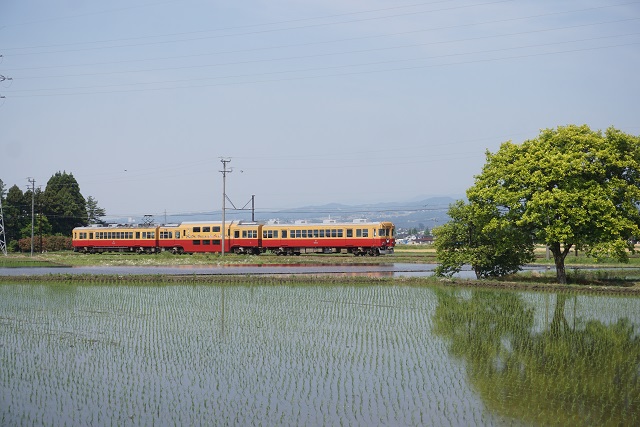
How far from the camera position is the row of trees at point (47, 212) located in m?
84.4

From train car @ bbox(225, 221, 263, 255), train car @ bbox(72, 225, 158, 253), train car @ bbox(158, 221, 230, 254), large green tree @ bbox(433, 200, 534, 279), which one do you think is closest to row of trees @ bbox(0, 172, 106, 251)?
train car @ bbox(72, 225, 158, 253)

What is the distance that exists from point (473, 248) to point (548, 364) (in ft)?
65.9

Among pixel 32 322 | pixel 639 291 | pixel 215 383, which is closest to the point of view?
pixel 215 383

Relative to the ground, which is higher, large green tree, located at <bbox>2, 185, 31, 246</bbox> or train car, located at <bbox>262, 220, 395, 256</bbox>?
large green tree, located at <bbox>2, 185, 31, 246</bbox>

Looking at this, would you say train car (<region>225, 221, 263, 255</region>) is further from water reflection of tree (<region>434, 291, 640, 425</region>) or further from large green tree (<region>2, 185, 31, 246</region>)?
water reflection of tree (<region>434, 291, 640, 425</region>)

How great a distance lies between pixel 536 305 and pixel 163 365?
16.1 meters

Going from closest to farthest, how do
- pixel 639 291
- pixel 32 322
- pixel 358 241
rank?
1. pixel 32 322
2. pixel 639 291
3. pixel 358 241

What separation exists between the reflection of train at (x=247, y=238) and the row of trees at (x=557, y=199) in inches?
1038

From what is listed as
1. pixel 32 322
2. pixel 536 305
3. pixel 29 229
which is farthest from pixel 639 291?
pixel 29 229

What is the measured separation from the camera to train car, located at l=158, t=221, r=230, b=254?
6831 centimetres

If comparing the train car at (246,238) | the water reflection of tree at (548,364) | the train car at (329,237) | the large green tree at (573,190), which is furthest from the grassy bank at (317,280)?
the train car at (246,238)

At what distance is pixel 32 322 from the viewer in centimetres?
2334

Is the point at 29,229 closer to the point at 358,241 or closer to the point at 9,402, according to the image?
the point at 358,241

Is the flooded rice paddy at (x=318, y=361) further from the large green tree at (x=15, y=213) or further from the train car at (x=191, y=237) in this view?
the large green tree at (x=15, y=213)
